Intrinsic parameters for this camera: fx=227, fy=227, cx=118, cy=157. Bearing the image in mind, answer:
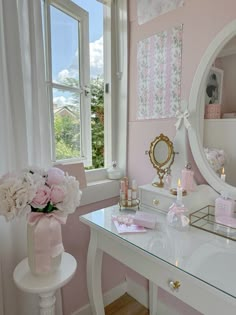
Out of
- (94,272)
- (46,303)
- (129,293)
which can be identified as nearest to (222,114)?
(94,272)

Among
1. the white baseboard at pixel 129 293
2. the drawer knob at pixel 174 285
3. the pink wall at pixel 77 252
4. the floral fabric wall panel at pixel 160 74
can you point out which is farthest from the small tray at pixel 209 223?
the white baseboard at pixel 129 293

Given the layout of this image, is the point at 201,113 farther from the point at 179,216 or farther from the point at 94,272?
the point at 94,272

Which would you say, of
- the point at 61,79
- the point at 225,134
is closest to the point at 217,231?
the point at 225,134

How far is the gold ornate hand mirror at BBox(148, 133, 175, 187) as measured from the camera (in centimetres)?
128

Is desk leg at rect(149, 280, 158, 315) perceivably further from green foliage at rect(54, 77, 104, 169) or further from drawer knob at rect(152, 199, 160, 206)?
green foliage at rect(54, 77, 104, 169)

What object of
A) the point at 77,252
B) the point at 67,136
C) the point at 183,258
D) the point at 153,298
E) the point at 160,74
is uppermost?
the point at 160,74

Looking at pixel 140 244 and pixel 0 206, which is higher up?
pixel 0 206

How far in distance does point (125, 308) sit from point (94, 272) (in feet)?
2.18

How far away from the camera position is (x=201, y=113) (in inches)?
47.0

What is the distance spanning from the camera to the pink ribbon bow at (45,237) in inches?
34.6

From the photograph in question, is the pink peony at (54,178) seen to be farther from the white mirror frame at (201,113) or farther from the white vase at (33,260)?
the white mirror frame at (201,113)

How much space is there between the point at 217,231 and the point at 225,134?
461 millimetres

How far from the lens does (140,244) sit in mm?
903

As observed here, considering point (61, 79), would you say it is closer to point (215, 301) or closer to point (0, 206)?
point (0, 206)
